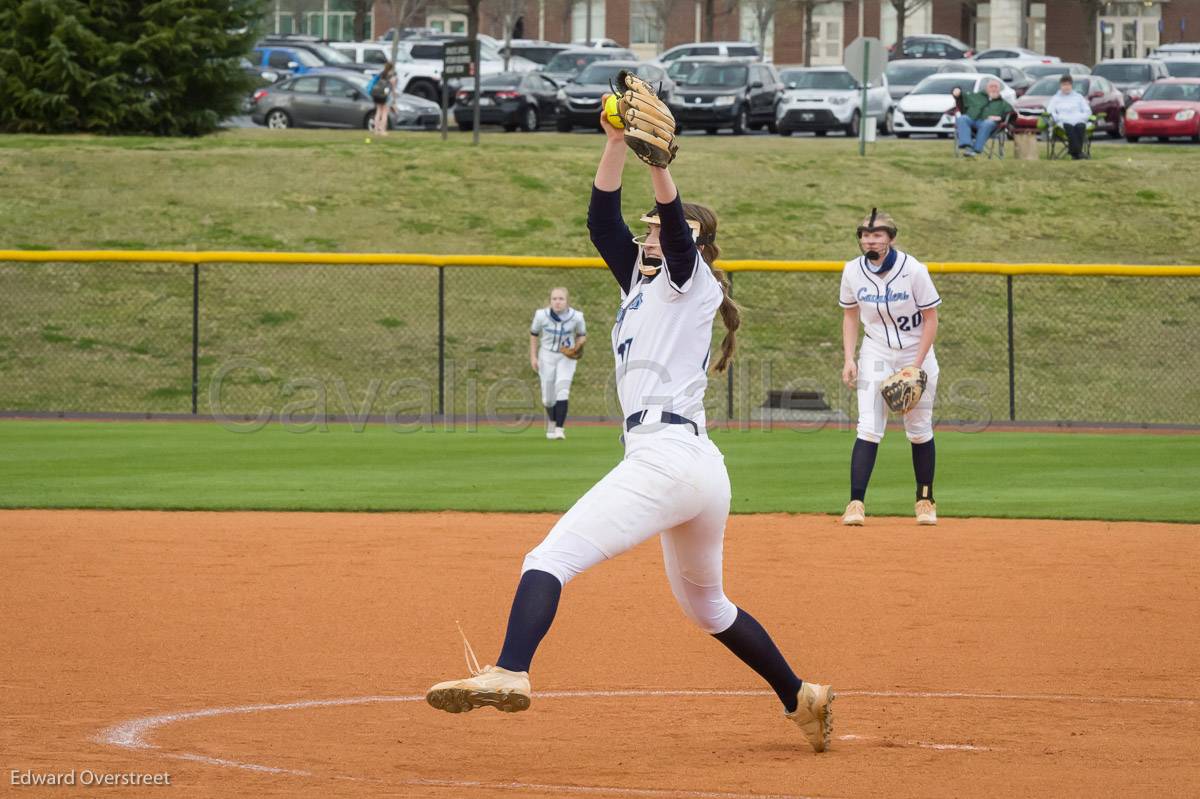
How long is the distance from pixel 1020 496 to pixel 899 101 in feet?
88.2

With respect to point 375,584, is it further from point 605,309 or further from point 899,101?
point 899,101

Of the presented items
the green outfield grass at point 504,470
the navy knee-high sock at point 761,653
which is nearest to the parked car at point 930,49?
the green outfield grass at point 504,470

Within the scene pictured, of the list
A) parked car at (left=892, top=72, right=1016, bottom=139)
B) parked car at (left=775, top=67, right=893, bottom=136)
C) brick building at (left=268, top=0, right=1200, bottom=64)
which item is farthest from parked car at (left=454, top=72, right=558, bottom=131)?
brick building at (left=268, top=0, right=1200, bottom=64)

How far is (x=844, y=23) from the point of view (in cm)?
6706

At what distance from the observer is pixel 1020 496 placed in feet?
41.4

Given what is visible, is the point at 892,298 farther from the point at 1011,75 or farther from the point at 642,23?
the point at 642,23

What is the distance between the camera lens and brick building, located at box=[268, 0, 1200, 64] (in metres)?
64.6

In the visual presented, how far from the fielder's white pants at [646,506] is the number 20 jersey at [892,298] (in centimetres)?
541

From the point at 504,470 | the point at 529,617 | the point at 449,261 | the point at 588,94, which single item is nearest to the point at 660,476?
the point at 529,617

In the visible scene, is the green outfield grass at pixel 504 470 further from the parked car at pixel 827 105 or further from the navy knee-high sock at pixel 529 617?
the parked car at pixel 827 105

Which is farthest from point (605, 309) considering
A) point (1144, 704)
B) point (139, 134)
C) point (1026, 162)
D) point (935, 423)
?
point (1144, 704)

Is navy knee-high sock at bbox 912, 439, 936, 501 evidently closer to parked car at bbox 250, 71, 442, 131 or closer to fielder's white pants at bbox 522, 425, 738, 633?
fielder's white pants at bbox 522, 425, 738, 633

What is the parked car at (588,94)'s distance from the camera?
120 feet

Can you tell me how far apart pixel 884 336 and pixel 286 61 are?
1472 inches
